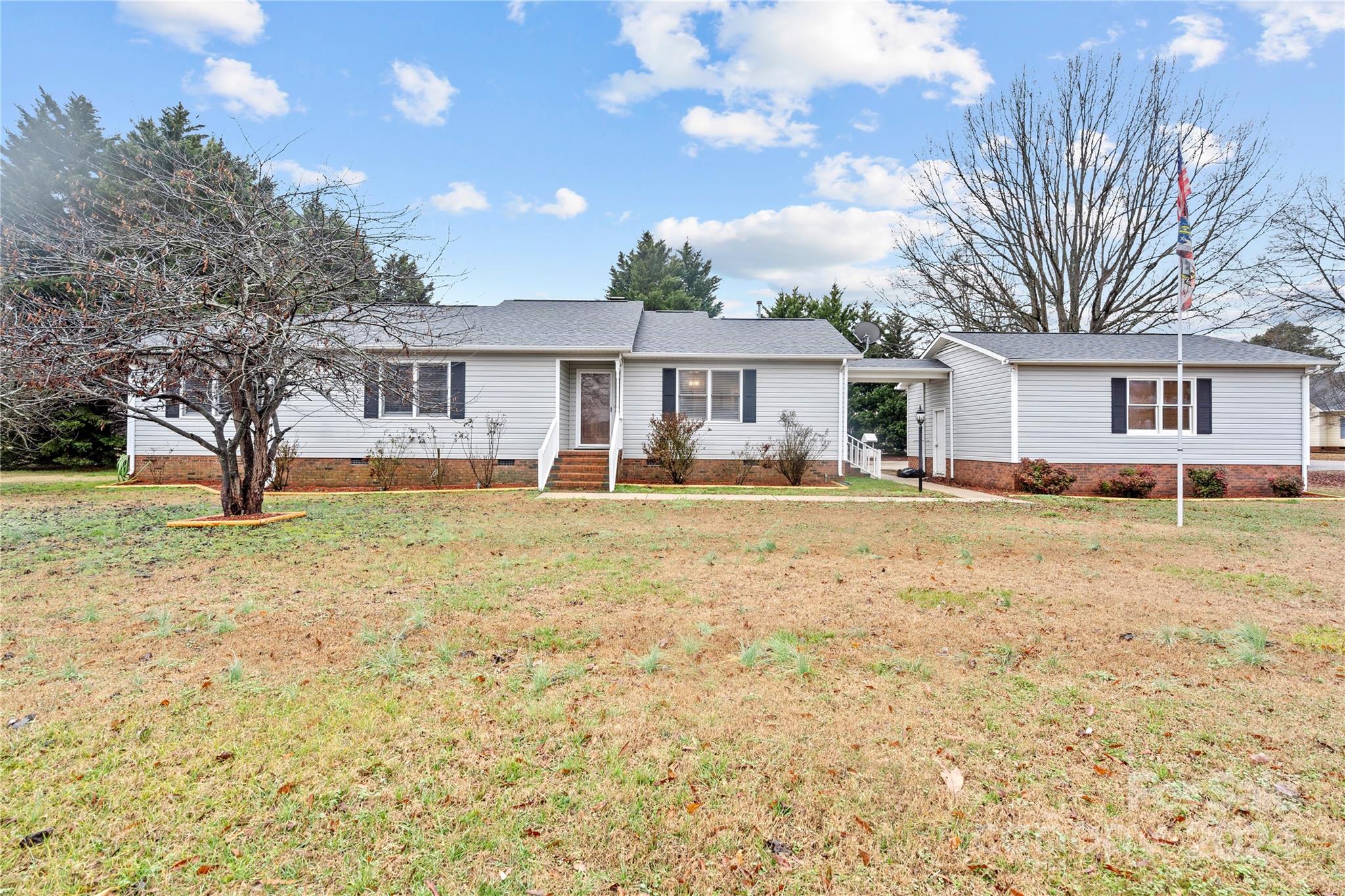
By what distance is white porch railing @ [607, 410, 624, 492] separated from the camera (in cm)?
1369

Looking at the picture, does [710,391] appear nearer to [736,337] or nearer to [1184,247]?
[736,337]

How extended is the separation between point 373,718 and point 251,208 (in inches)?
320

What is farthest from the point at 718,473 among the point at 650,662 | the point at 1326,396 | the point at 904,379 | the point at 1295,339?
the point at 1326,396

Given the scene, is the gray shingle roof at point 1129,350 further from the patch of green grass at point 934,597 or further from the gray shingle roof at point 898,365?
the patch of green grass at point 934,597

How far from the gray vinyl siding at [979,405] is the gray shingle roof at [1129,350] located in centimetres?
53

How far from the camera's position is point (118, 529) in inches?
320

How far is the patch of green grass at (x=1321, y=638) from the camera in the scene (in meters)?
4.01

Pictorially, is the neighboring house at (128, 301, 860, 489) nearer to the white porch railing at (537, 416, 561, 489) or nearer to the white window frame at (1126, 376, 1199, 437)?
the white porch railing at (537, 416, 561, 489)

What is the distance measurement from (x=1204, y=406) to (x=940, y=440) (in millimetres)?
6142

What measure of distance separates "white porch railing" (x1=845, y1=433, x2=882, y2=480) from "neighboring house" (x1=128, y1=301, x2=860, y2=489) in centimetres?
231

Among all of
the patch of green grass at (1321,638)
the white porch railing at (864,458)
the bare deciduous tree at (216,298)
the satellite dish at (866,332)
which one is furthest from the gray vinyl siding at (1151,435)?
the bare deciduous tree at (216,298)

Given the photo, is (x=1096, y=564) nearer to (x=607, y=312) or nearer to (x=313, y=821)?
(x=313, y=821)

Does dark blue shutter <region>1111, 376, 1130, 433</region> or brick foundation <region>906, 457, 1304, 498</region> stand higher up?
dark blue shutter <region>1111, 376, 1130, 433</region>

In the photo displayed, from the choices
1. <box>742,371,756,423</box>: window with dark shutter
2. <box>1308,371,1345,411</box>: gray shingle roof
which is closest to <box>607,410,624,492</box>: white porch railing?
<box>742,371,756,423</box>: window with dark shutter
